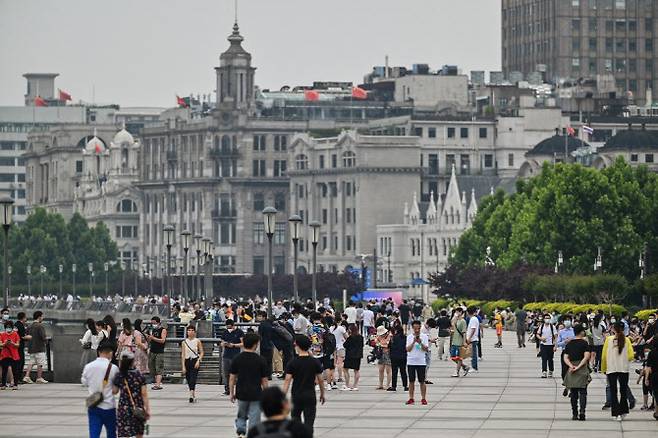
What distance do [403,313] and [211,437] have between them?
4665cm

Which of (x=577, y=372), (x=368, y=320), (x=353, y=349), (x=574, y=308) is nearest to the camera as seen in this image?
(x=577, y=372)

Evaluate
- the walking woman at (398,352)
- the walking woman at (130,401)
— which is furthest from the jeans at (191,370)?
the walking woman at (130,401)

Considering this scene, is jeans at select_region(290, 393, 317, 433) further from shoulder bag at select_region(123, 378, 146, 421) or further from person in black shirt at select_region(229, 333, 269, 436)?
shoulder bag at select_region(123, 378, 146, 421)

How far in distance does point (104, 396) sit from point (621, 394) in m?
13.7

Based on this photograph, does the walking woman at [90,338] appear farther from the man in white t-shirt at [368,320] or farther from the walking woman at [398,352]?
the man in white t-shirt at [368,320]

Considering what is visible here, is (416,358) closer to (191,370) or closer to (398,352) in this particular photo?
(398,352)

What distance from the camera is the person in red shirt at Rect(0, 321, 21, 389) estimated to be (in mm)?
55031

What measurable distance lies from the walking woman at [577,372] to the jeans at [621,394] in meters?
0.53

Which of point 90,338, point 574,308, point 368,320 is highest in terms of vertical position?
point 574,308

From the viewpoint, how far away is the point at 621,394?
4625 cm

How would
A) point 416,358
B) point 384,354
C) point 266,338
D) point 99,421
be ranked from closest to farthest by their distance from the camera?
1. point 99,421
2. point 416,358
3. point 266,338
4. point 384,354

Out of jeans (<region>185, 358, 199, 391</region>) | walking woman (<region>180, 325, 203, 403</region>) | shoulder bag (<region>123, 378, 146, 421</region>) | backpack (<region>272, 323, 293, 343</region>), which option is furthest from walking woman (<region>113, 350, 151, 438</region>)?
backpack (<region>272, 323, 293, 343</region>)

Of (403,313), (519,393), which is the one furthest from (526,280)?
(519,393)

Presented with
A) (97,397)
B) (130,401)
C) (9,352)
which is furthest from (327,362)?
(97,397)
